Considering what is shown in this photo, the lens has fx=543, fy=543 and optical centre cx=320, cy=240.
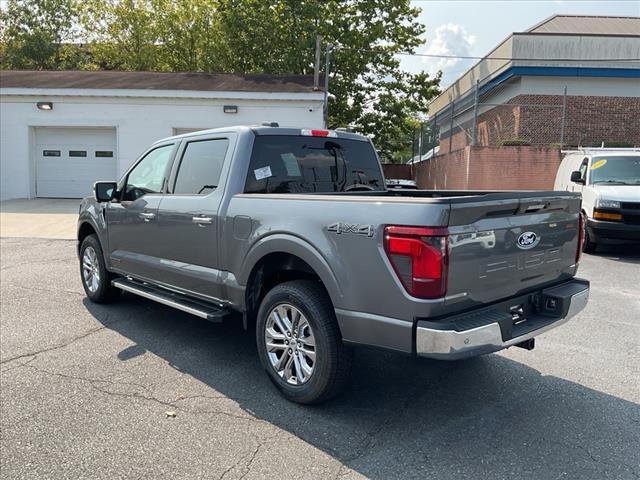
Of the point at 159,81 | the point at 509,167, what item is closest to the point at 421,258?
the point at 509,167

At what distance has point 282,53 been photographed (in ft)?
85.5

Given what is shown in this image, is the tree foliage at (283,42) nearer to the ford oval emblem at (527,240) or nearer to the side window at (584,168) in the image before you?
the side window at (584,168)

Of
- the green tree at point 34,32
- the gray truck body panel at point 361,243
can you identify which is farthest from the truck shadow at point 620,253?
the green tree at point 34,32

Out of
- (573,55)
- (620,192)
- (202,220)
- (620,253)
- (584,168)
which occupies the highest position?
(573,55)

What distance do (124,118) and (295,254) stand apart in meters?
15.9

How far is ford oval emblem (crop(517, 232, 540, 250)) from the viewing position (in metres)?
3.44

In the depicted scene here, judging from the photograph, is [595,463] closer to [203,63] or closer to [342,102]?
[342,102]

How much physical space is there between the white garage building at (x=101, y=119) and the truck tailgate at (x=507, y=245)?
45.9ft

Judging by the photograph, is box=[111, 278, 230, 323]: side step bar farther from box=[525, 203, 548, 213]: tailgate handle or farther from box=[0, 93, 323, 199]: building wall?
box=[0, 93, 323, 199]: building wall

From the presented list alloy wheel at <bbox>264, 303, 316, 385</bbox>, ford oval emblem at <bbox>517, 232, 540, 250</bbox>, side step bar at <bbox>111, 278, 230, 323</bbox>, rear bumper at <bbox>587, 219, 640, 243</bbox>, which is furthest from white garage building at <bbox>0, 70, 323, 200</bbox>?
ford oval emblem at <bbox>517, 232, 540, 250</bbox>

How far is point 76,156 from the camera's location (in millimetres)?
18094

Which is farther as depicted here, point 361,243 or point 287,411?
point 287,411

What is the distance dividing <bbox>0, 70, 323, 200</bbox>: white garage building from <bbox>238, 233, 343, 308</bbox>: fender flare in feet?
44.8

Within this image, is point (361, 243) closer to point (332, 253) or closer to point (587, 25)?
point (332, 253)
